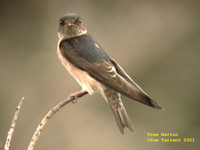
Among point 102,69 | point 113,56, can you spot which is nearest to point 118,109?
point 102,69

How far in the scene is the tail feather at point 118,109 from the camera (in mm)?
2091

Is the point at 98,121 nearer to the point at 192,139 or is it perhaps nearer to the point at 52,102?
the point at 52,102

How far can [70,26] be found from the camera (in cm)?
246

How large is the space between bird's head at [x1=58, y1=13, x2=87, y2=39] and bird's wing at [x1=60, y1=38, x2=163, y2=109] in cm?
7

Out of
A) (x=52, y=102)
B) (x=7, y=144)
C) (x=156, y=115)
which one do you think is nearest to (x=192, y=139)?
(x=156, y=115)

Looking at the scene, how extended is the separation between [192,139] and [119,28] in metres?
1.57

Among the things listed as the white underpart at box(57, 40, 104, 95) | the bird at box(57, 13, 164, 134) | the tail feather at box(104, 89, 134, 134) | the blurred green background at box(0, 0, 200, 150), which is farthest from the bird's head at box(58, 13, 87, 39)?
the blurred green background at box(0, 0, 200, 150)

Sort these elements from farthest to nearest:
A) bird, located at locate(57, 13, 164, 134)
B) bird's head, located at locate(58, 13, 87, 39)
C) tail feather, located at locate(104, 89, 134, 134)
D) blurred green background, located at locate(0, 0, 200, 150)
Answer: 1. blurred green background, located at locate(0, 0, 200, 150)
2. bird's head, located at locate(58, 13, 87, 39)
3. bird, located at locate(57, 13, 164, 134)
4. tail feather, located at locate(104, 89, 134, 134)

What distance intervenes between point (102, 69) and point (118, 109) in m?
0.25

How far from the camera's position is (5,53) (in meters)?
4.85

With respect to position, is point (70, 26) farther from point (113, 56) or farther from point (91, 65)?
point (113, 56)

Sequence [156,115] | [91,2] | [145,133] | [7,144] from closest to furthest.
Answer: [7,144] → [145,133] → [156,115] → [91,2]

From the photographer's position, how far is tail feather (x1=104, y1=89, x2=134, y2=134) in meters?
2.09

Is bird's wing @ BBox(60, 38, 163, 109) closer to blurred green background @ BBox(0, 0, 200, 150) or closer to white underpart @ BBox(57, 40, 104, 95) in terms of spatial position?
white underpart @ BBox(57, 40, 104, 95)
